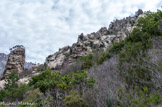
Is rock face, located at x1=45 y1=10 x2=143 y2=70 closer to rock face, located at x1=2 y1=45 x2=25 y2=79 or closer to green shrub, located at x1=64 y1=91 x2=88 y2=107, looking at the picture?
rock face, located at x1=2 y1=45 x2=25 y2=79

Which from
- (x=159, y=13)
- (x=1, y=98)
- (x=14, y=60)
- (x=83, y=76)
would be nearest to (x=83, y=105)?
(x=83, y=76)

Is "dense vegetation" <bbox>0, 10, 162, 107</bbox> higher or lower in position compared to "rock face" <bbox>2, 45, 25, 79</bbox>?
lower

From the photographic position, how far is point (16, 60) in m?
46.8

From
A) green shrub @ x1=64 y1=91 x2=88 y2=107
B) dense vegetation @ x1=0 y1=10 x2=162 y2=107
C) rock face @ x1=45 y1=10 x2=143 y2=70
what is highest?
rock face @ x1=45 y1=10 x2=143 y2=70

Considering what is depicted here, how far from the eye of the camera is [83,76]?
647 centimetres

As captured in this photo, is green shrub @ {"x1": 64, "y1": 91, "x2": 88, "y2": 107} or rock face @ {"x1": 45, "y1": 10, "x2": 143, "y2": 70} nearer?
green shrub @ {"x1": 64, "y1": 91, "x2": 88, "y2": 107}

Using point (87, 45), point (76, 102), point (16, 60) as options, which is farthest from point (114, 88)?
point (16, 60)

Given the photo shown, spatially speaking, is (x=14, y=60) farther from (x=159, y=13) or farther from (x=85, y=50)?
(x=159, y=13)

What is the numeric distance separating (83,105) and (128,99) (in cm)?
209

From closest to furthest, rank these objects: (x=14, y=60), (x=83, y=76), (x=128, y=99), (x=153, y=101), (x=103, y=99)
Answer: (x=153, y=101), (x=128, y=99), (x=103, y=99), (x=83, y=76), (x=14, y=60)

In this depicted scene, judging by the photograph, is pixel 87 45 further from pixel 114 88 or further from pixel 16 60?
pixel 114 88

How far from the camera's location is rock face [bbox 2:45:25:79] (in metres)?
44.9

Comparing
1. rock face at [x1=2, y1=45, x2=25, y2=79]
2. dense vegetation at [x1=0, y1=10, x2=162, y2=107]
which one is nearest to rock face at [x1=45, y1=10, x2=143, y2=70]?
rock face at [x1=2, y1=45, x2=25, y2=79]

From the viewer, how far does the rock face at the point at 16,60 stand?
4494cm
